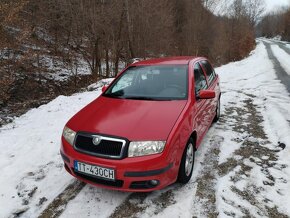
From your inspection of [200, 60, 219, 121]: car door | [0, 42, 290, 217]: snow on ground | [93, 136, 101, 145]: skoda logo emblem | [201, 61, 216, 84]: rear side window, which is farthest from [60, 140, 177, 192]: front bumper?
[201, 61, 216, 84]: rear side window

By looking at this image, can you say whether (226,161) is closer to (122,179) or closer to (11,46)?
(122,179)

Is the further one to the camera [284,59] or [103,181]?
[284,59]

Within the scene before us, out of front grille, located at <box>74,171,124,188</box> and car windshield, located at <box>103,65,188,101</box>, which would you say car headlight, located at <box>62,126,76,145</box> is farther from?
car windshield, located at <box>103,65,188,101</box>

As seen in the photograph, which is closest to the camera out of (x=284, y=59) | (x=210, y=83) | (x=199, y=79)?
(x=199, y=79)

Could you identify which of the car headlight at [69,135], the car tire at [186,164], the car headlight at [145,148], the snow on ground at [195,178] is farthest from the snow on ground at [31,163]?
the car tire at [186,164]

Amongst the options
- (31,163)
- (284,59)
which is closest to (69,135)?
(31,163)

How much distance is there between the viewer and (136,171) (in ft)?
10.6

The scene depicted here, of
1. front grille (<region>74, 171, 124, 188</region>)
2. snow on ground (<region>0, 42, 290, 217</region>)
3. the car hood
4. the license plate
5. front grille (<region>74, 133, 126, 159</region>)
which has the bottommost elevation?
snow on ground (<region>0, 42, 290, 217</region>)

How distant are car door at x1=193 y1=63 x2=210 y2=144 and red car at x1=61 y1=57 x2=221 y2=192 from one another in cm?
2

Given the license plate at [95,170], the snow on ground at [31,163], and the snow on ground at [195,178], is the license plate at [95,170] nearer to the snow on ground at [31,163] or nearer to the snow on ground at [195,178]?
the snow on ground at [195,178]

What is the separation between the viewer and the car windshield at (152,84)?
4367 mm

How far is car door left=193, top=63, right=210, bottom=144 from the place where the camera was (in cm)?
434

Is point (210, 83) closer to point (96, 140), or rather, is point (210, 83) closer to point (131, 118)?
point (131, 118)

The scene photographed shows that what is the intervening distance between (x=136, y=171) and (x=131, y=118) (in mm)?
752
